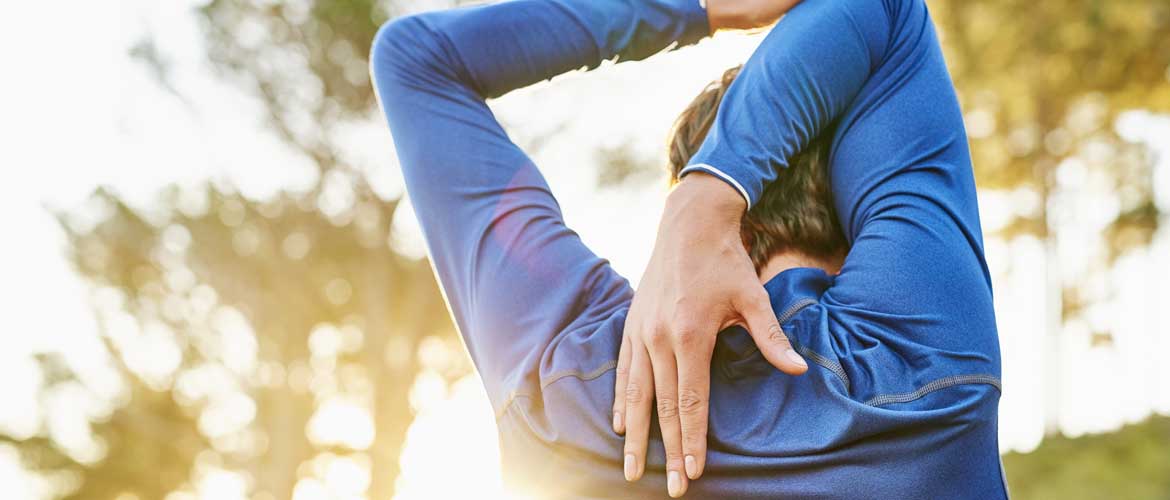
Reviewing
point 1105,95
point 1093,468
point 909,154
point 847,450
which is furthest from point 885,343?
point 1105,95

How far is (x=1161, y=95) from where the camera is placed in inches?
472

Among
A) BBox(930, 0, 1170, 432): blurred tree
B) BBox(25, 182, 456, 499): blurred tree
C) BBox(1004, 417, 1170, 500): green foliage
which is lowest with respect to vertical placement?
BBox(1004, 417, 1170, 500): green foliage

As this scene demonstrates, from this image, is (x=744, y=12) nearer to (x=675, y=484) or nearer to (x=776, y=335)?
(x=776, y=335)

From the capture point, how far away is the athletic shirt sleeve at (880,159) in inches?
38.1

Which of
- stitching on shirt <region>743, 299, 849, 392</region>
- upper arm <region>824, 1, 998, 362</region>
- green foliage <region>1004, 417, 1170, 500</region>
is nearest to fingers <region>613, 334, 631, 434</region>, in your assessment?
stitching on shirt <region>743, 299, 849, 392</region>

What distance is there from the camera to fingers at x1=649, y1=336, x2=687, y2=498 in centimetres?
98

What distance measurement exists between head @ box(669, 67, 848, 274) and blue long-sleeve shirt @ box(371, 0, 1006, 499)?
3.1 inches

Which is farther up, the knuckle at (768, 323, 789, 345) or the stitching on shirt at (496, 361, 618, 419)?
the stitching on shirt at (496, 361, 618, 419)

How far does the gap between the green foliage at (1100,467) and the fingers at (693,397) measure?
8495 millimetres

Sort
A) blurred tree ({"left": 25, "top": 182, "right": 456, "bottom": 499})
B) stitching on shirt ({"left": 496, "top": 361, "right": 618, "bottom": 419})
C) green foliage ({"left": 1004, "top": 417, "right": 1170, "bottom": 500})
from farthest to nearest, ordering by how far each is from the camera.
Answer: blurred tree ({"left": 25, "top": 182, "right": 456, "bottom": 499}), green foliage ({"left": 1004, "top": 417, "right": 1170, "bottom": 500}), stitching on shirt ({"left": 496, "top": 361, "right": 618, "bottom": 419})

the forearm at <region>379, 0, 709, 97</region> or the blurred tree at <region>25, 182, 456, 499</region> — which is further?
the blurred tree at <region>25, 182, 456, 499</region>

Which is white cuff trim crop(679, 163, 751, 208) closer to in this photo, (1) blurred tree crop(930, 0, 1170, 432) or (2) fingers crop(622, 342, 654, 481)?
(2) fingers crop(622, 342, 654, 481)

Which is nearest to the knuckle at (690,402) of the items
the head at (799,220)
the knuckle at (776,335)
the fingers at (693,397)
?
the fingers at (693,397)

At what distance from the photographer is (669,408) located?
100cm
